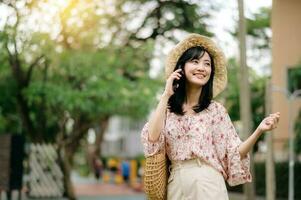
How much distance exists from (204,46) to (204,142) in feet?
1.68

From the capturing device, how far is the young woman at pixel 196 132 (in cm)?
323

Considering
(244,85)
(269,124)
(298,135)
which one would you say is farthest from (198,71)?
(298,135)

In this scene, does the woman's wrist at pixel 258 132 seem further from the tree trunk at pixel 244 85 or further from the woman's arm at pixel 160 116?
the tree trunk at pixel 244 85

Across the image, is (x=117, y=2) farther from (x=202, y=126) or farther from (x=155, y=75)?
(x=202, y=126)

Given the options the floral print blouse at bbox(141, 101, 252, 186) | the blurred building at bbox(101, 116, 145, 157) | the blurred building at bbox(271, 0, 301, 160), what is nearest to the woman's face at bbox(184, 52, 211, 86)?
the floral print blouse at bbox(141, 101, 252, 186)

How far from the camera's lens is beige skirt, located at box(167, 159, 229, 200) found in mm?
3225

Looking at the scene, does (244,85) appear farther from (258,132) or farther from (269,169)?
(258,132)

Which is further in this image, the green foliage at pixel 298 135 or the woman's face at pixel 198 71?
the green foliage at pixel 298 135

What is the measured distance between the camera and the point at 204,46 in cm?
346

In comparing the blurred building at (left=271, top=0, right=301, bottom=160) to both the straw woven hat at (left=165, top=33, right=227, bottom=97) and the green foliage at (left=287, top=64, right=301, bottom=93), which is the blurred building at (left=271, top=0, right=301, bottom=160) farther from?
the straw woven hat at (left=165, top=33, right=227, bottom=97)

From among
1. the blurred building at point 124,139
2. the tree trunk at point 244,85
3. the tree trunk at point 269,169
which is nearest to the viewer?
the tree trunk at point 244,85

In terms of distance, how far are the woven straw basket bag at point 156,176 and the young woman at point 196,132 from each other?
0.11ft

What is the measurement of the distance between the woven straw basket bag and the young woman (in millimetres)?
34

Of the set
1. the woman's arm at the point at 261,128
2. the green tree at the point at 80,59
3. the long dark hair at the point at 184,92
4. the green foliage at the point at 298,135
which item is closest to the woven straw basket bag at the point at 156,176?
the long dark hair at the point at 184,92
